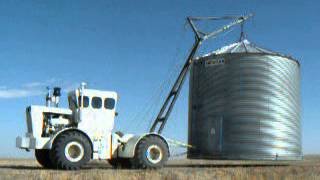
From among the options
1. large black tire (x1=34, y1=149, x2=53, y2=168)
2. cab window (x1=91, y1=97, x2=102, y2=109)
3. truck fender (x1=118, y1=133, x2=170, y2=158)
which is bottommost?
large black tire (x1=34, y1=149, x2=53, y2=168)

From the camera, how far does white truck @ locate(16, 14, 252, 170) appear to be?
67.5 feet

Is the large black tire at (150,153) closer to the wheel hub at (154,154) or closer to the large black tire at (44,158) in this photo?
the wheel hub at (154,154)

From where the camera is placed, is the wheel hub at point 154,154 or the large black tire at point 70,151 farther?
the wheel hub at point 154,154

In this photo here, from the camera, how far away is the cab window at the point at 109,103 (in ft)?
74.1

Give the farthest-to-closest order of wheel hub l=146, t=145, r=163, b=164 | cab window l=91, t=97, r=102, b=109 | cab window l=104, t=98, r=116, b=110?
cab window l=104, t=98, r=116, b=110
wheel hub l=146, t=145, r=163, b=164
cab window l=91, t=97, r=102, b=109

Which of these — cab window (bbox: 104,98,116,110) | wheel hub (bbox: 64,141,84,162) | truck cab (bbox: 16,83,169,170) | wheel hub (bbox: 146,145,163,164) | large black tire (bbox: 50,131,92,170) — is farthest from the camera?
cab window (bbox: 104,98,116,110)

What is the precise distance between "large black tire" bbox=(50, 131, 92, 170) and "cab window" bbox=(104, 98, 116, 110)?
7.50 ft

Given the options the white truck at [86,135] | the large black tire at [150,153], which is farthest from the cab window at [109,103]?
the large black tire at [150,153]

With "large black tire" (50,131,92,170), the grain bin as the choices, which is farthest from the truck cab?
the grain bin

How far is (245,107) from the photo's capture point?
88.2ft

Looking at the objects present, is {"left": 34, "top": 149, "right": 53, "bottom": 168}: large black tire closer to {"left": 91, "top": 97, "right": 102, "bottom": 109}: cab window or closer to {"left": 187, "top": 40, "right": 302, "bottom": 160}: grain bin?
{"left": 91, "top": 97, "right": 102, "bottom": 109}: cab window

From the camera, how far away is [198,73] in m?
28.8

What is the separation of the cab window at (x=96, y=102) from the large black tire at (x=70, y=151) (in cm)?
188

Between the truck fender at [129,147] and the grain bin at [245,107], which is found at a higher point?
the grain bin at [245,107]
